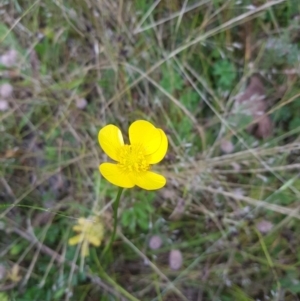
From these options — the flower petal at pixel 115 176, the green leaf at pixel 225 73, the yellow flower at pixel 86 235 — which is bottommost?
the yellow flower at pixel 86 235

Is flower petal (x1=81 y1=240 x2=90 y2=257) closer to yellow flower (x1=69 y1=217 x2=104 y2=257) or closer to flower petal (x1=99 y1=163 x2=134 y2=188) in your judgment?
yellow flower (x1=69 y1=217 x2=104 y2=257)

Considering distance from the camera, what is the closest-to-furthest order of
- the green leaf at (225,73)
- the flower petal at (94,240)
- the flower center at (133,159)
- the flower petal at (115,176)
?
1. the flower petal at (115,176)
2. the flower center at (133,159)
3. the flower petal at (94,240)
4. the green leaf at (225,73)

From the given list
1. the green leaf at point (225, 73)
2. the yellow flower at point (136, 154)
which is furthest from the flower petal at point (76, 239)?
the green leaf at point (225, 73)

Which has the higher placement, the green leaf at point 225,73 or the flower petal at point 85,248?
the green leaf at point 225,73

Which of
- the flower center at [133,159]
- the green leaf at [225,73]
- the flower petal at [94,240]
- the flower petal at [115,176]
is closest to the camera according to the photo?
the flower petal at [115,176]

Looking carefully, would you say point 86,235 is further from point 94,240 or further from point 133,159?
point 133,159

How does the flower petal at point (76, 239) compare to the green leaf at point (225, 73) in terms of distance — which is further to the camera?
the green leaf at point (225, 73)

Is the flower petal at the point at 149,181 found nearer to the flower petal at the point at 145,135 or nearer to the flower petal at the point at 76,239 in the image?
the flower petal at the point at 145,135

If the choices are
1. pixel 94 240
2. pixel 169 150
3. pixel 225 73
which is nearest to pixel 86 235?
pixel 94 240
